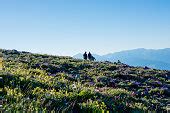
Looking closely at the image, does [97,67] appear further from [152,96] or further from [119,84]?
[152,96]

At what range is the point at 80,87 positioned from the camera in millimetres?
19125

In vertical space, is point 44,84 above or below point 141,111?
above

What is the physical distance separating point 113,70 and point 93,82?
29.6 ft

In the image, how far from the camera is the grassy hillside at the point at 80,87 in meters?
14.0

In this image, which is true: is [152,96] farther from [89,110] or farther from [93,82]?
[89,110]

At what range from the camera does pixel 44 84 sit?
59.0 ft

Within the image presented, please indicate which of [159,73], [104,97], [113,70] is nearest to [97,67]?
[113,70]

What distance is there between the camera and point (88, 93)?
1767cm

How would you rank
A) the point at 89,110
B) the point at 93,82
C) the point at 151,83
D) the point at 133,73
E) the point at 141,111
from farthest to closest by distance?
the point at 133,73 → the point at 151,83 → the point at 93,82 → the point at 141,111 → the point at 89,110

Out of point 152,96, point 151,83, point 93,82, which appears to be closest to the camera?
point 152,96

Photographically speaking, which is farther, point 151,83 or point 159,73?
point 159,73

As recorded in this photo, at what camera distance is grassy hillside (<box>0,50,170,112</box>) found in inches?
552

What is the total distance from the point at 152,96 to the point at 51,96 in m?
13.7

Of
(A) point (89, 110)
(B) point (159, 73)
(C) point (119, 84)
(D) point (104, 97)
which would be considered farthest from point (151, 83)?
(A) point (89, 110)
